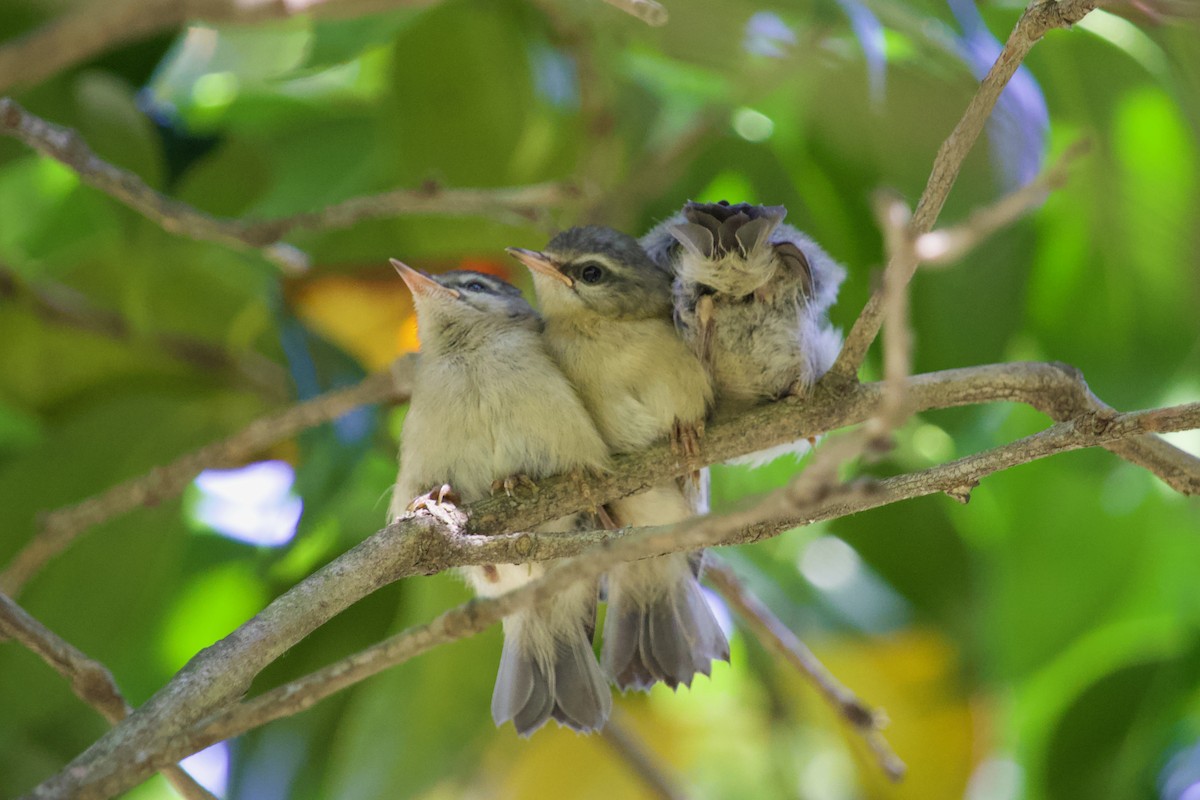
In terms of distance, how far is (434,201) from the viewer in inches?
109

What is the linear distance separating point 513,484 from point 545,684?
72cm

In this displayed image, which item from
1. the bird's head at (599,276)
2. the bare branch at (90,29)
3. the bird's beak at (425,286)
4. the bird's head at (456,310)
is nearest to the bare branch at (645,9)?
the bare branch at (90,29)

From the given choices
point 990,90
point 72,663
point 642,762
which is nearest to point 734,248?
point 990,90

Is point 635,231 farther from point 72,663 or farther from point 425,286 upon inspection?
point 72,663

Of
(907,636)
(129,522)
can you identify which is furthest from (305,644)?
(907,636)

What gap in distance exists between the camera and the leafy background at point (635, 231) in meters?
3.22

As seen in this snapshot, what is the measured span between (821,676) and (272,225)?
1.79 metres

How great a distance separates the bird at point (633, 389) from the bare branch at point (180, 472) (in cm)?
50

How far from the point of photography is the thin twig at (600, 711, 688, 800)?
3434 mm

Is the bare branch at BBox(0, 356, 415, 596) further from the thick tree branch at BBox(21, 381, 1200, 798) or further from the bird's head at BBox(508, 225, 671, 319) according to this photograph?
the thick tree branch at BBox(21, 381, 1200, 798)

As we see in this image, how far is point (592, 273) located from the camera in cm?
298

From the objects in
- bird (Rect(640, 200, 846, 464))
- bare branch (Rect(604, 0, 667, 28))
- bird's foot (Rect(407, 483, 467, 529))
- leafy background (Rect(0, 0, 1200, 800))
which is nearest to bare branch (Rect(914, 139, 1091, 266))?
bare branch (Rect(604, 0, 667, 28))

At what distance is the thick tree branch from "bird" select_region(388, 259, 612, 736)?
328mm

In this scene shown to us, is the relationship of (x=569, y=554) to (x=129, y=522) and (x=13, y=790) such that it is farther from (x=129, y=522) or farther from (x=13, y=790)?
(x=13, y=790)
